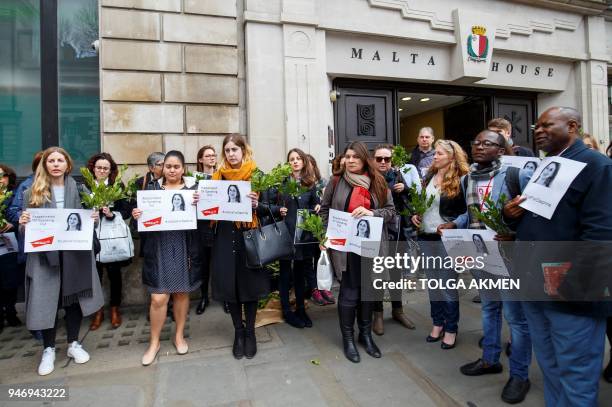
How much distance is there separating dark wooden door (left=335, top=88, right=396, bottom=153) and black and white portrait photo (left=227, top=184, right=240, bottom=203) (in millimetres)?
4585

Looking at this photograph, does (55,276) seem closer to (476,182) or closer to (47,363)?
(47,363)

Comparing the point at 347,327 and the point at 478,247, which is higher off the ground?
the point at 478,247

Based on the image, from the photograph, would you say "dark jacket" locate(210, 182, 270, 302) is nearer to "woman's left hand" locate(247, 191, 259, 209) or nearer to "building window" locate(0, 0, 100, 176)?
"woman's left hand" locate(247, 191, 259, 209)

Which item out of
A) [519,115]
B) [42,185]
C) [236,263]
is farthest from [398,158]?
[519,115]

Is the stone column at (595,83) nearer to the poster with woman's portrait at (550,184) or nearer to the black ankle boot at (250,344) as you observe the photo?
the poster with woman's portrait at (550,184)

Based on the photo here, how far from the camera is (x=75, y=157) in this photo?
639cm

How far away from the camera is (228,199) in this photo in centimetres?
353

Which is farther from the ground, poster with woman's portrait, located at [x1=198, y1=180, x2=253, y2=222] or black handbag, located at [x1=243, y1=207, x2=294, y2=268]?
poster with woman's portrait, located at [x1=198, y1=180, x2=253, y2=222]

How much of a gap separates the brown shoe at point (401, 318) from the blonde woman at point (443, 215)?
396mm

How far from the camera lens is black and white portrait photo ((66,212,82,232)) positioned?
3434 millimetres

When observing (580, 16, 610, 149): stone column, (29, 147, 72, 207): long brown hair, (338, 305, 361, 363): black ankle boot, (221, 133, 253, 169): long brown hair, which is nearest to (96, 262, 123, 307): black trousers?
(29, 147, 72, 207): long brown hair

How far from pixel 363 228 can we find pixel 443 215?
0.91 meters

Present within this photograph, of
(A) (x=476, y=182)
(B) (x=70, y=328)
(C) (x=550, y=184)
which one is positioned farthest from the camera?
(B) (x=70, y=328)

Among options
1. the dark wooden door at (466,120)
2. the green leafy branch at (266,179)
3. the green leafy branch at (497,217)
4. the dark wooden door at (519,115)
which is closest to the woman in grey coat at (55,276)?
the green leafy branch at (266,179)
